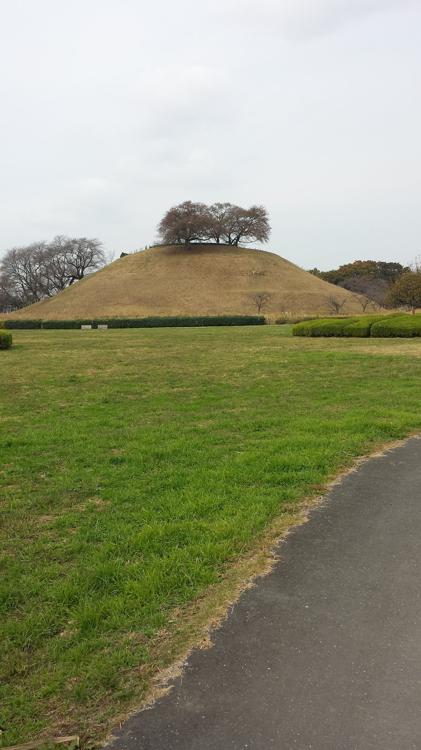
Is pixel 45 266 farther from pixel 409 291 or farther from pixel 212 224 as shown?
pixel 409 291

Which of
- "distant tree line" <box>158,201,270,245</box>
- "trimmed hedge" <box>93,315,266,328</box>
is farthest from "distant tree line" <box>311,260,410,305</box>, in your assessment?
"trimmed hedge" <box>93,315,266,328</box>

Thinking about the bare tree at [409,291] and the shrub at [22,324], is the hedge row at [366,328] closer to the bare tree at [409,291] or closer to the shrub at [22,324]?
the bare tree at [409,291]

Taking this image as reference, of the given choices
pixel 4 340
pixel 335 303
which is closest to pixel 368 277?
pixel 335 303

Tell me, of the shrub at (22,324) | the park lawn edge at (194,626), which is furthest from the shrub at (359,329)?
the shrub at (22,324)

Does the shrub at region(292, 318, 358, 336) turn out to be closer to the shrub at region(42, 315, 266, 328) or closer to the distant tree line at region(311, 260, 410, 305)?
the shrub at region(42, 315, 266, 328)

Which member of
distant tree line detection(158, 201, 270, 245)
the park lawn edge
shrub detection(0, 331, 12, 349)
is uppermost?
distant tree line detection(158, 201, 270, 245)

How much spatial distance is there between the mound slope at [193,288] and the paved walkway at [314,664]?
55767 millimetres

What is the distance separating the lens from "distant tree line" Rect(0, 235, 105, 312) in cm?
8938

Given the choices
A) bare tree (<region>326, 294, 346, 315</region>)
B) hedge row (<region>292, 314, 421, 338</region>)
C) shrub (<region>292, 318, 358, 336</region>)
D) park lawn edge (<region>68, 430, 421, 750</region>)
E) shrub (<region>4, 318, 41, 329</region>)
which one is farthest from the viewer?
bare tree (<region>326, 294, 346, 315</region>)

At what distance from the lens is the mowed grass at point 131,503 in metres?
2.53

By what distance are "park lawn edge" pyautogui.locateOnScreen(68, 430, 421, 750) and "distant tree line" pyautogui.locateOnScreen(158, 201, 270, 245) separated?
277 ft

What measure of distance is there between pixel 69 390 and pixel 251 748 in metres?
9.77

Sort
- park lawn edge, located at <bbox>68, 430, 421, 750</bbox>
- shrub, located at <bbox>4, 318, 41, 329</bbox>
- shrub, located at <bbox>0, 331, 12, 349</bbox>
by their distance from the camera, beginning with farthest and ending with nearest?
shrub, located at <bbox>4, 318, 41, 329</bbox> → shrub, located at <bbox>0, 331, 12, 349</bbox> → park lawn edge, located at <bbox>68, 430, 421, 750</bbox>

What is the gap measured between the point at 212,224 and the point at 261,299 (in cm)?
2737
